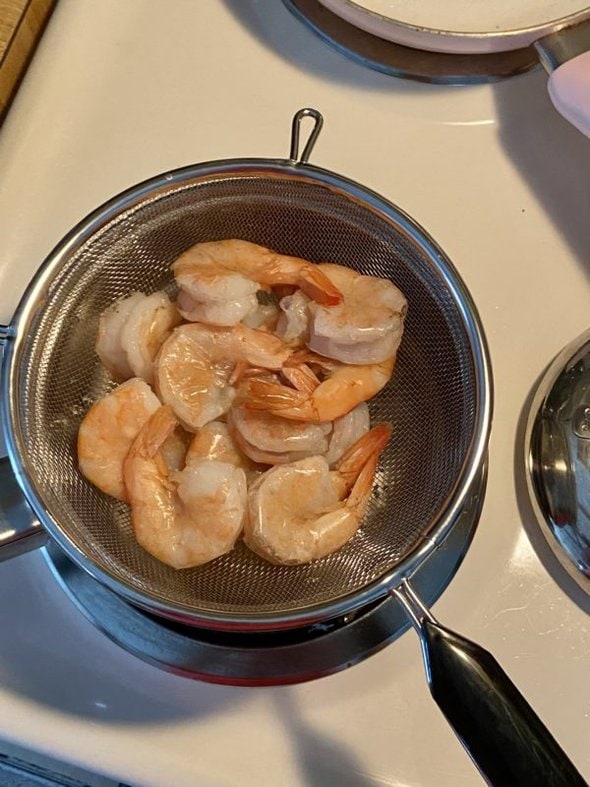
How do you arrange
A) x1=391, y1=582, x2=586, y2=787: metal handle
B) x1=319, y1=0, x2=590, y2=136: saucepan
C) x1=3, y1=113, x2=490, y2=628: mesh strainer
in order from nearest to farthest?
x1=391, y1=582, x2=586, y2=787: metal handle
x1=3, y1=113, x2=490, y2=628: mesh strainer
x1=319, y1=0, x2=590, y2=136: saucepan

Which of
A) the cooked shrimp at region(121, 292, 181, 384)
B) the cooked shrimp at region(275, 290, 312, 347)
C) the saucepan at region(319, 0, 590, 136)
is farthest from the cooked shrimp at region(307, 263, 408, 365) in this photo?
the saucepan at region(319, 0, 590, 136)

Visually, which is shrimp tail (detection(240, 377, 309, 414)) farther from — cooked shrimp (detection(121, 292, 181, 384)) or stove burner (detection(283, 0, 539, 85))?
stove burner (detection(283, 0, 539, 85))

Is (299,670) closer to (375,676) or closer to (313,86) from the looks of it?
(375,676)

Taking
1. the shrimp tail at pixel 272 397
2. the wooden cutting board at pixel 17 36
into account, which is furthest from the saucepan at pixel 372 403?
the wooden cutting board at pixel 17 36

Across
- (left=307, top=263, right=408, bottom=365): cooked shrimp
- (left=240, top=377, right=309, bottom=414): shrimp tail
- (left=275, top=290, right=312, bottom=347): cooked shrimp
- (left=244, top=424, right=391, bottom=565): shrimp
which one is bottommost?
(left=244, top=424, right=391, bottom=565): shrimp

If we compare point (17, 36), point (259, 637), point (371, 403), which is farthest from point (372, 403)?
point (17, 36)

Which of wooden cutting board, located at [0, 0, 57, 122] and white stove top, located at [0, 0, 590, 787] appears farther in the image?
wooden cutting board, located at [0, 0, 57, 122]

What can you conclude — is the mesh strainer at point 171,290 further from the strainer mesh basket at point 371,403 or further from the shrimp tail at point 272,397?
the shrimp tail at point 272,397
